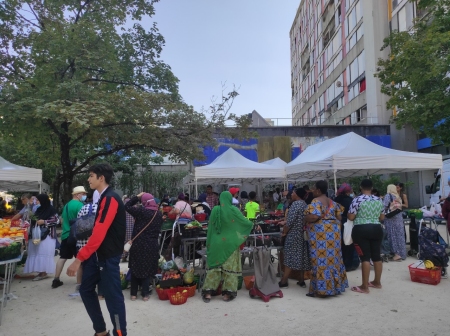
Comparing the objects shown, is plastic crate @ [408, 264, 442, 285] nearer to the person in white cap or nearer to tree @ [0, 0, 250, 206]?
the person in white cap

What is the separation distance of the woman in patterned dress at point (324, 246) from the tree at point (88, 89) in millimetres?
6196

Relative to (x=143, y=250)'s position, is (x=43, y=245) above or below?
below

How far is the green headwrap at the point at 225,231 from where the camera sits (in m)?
5.07

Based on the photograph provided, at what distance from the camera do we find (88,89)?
36.0ft

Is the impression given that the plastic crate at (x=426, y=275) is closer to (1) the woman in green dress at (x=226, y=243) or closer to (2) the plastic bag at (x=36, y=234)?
(1) the woman in green dress at (x=226, y=243)

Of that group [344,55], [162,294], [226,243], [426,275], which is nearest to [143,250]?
[162,294]

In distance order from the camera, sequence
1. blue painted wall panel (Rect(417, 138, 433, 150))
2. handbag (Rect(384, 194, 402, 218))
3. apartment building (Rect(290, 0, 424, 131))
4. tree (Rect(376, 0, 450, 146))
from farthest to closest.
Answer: apartment building (Rect(290, 0, 424, 131)) → blue painted wall panel (Rect(417, 138, 433, 150)) → tree (Rect(376, 0, 450, 146)) → handbag (Rect(384, 194, 402, 218))

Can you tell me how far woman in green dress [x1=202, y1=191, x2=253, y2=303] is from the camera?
5.07 meters

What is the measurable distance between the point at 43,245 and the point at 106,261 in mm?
4145

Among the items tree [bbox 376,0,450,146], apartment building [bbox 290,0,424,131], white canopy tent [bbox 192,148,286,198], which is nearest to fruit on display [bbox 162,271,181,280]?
white canopy tent [bbox 192,148,286,198]

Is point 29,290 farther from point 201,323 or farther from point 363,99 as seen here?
point 363,99

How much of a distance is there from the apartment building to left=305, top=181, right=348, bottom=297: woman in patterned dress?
68.7 ft

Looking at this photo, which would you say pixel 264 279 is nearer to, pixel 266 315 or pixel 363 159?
pixel 266 315

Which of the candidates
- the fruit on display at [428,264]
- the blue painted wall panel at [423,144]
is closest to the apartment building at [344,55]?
the blue painted wall panel at [423,144]
